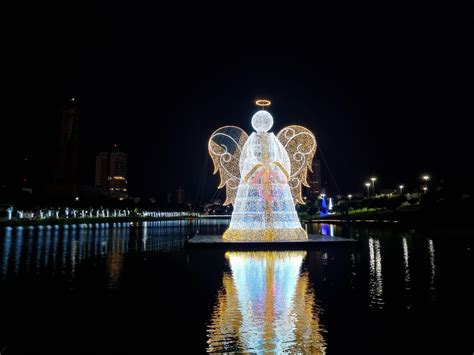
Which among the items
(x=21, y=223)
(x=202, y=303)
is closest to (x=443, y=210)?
(x=202, y=303)

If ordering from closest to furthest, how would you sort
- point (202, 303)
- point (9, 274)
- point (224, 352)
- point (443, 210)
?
point (224, 352), point (202, 303), point (9, 274), point (443, 210)

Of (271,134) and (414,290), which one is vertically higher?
(271,134)

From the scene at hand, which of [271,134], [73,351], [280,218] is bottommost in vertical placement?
[73,351]

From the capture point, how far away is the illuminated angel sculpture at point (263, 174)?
2114cm

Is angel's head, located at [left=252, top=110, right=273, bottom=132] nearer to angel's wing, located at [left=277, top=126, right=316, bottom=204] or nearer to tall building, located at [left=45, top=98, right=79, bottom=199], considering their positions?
angel's wing, located at [left=277, top=126, right=316, bottom=204]

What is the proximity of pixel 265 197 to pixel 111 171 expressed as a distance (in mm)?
148888

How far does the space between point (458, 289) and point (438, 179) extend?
67.0 metres

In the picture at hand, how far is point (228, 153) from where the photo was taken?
22875mm

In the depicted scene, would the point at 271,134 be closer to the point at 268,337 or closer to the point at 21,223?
the point at 268,337

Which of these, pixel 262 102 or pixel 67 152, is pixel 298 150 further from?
pixel 67 152

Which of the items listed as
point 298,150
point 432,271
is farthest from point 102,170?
point 432,271

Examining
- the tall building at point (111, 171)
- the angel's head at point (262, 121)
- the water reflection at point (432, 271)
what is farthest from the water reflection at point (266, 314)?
the tall building at point (111, 171)

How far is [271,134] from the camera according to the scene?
71.5 feet

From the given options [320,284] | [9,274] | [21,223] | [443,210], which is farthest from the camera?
[21,223]
